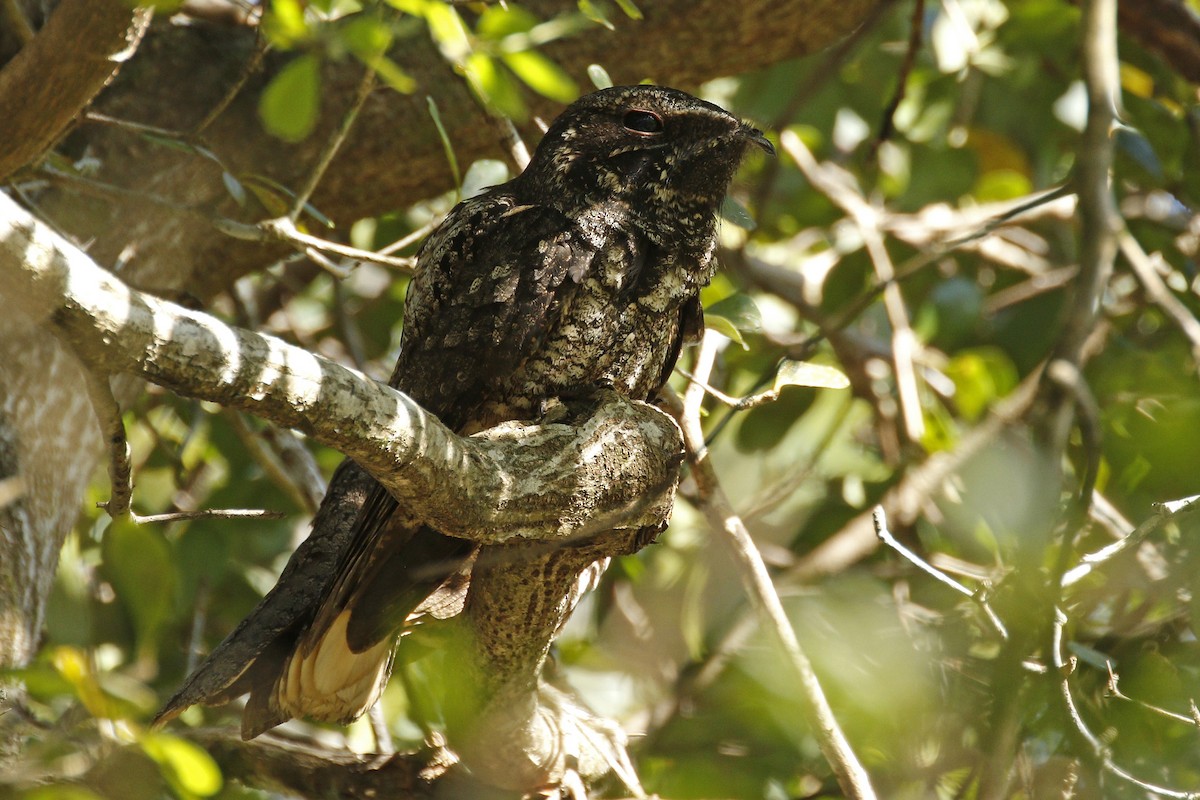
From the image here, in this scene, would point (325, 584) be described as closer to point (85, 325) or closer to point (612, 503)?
point (612, 503)

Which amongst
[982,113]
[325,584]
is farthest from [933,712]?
[982,113]

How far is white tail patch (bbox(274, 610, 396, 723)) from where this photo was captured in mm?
1870

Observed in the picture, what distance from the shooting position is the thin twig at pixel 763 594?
2.12 m

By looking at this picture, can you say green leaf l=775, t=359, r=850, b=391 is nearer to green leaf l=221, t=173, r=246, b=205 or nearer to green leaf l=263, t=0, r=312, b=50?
green leaf l=263, t=0, r=312, b=50

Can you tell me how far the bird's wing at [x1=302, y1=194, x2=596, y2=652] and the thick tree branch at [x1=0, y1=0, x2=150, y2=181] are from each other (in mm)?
710

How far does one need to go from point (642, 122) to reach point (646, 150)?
0.07 m

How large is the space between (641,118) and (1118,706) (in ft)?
5.29

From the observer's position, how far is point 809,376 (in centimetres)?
220

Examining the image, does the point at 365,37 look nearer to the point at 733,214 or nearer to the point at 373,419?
the point at 373,419

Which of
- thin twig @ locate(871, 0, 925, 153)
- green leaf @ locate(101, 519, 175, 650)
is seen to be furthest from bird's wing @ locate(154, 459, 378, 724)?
thin twig @ locate(871, 0, 925, 153)

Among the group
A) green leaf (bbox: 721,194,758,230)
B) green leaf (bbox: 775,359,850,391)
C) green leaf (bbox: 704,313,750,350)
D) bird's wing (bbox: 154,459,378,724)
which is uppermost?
green leaf (bbox: 721,194,758,230)

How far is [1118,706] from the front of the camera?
2297mm

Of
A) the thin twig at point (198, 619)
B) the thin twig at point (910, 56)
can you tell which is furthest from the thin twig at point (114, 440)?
the thin twig at point (910, 56)

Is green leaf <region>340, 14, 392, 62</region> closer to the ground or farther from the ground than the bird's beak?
farther from the ground
